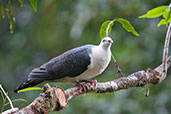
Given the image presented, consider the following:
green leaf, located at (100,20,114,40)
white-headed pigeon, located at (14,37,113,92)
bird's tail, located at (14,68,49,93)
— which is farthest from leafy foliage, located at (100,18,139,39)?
bird's tail, located at (14,68,49,93)

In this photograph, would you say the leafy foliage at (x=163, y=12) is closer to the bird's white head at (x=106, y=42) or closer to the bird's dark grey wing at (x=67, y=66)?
the bird's white head at (x=106, y=42)

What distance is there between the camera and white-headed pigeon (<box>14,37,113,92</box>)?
9.09 ft

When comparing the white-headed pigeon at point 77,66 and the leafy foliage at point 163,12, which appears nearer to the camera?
the leafy foliage at point 163,12

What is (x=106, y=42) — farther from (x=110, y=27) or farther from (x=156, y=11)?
(x=156, y=11)

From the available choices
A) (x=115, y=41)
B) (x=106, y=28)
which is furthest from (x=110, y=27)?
(x=115, y=41)

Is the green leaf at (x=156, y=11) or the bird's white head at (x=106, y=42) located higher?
the green leaf at (x=156, y=11)

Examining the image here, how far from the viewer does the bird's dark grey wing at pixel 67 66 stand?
2.85m

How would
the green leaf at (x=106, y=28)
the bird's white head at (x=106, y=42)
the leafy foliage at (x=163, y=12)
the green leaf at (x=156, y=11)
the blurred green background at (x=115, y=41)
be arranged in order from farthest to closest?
1. the blurred green background at (x=115, y=41)
2. the bird's white head at (x=106, y=42)
3. the green leaf at (x=106, y=28)
4. the green leaf at (x=156, y=11)
5. the leafy foliage at (x=163, y=12)

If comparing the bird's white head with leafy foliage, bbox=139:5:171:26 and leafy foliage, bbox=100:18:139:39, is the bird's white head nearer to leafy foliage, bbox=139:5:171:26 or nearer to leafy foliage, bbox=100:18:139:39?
leafy foliage, bbox=100:18:139:39

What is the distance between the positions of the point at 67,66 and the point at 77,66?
3.9 inches

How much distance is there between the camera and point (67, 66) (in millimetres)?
2893

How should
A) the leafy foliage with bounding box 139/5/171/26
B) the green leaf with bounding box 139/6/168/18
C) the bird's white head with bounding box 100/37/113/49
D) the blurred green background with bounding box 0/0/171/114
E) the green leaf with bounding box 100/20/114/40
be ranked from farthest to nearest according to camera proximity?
the blurred green background with bounding box 0/0/171/114, the bird's white head with bounding box 100/37/113/49, the green leaf with bounding box 100/20/114/40, the green leaf with bounding box 139/6/168/18, the leafy foliage with bounding box 139/5/171/26

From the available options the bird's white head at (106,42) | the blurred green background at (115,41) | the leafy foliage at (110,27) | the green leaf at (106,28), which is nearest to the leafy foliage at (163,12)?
the leafy foliage at (110,27)

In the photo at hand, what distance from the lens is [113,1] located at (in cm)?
566
